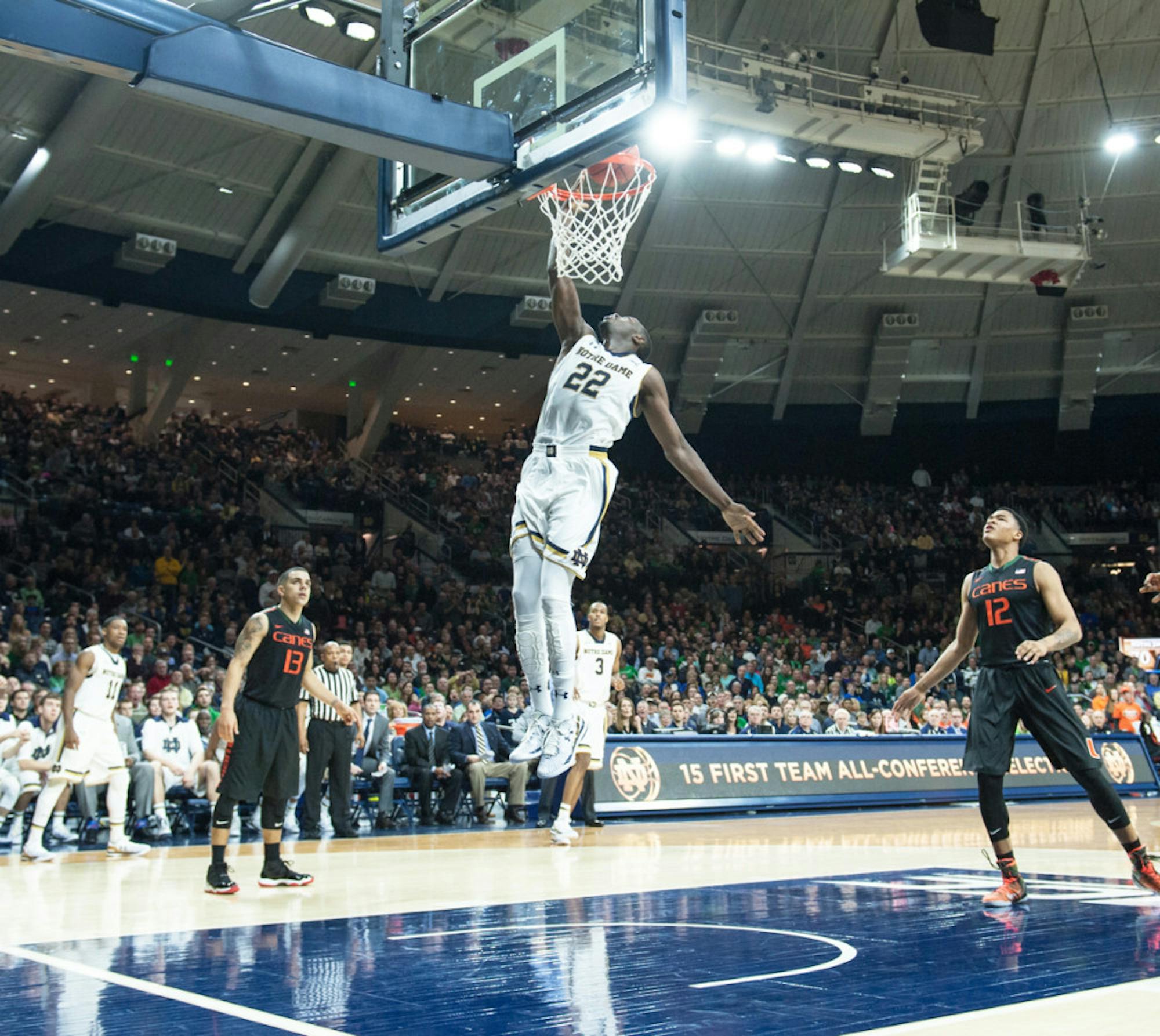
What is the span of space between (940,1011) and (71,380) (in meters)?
35.2

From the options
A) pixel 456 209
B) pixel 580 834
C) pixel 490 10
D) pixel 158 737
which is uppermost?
pixel 490 10

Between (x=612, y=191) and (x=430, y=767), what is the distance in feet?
29.2

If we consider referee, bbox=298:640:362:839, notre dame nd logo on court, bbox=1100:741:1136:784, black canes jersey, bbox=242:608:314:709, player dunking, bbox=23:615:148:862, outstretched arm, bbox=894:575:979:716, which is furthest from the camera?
notre dame nd logo on court, bbox=1100:741:1136:784

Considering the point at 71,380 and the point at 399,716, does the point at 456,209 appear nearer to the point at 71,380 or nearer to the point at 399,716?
the point at 399,716

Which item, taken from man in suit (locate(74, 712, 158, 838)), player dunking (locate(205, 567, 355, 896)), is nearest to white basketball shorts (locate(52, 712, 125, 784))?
man in suit (locate(74, 712, 158, 838))

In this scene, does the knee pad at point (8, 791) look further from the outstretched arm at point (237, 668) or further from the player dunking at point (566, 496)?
the player dunking at point (566, 496)

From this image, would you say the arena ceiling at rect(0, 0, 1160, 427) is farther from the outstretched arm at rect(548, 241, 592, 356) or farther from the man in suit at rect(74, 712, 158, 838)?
the outstretched arm at rect(548, 241, 592, 356)

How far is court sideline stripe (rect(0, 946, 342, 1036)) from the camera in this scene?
3939 millimetres

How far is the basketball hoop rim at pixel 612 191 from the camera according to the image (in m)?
7.14

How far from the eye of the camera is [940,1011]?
4105 mm

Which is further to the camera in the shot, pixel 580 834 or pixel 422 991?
pixel 580 834

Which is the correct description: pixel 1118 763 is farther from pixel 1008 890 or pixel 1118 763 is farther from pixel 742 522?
pixel 742 522

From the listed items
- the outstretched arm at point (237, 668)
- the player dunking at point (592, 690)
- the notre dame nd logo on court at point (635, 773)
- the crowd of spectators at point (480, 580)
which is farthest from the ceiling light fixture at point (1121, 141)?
the outstretched arm at point (237, 668)

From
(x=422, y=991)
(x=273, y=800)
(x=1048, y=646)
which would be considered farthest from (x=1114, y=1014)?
(x=273, y=800)
